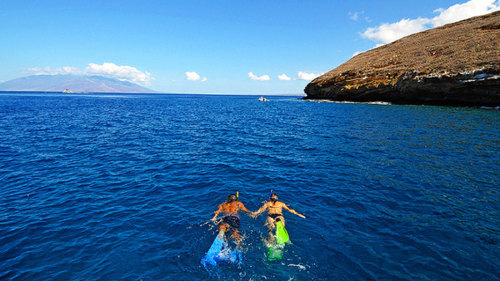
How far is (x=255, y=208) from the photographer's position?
37.3 feet

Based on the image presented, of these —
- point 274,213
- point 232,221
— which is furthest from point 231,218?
point 274,213

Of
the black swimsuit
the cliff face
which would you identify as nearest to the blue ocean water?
the black swimsuit

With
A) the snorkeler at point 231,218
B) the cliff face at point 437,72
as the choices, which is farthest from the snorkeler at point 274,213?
the cliff face at point 437,72

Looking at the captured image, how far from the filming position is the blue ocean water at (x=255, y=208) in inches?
289

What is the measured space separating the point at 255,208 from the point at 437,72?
57487mm

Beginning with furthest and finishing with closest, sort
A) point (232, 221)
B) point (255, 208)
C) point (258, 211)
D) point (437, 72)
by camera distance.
Answer: point (437, 72) < point (255, 208) < point (258, 211) < point (232, 221)

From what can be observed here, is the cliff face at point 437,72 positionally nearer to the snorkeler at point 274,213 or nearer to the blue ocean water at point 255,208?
the blue ocean water at point 255,208

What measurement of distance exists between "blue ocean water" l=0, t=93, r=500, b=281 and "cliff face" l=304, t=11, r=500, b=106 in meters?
31.6

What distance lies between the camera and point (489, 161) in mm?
16109

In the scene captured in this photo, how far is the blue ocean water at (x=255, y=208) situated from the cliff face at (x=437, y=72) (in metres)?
31.6

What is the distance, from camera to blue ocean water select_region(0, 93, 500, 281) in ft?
24.0

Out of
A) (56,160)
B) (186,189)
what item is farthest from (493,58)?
(56,160)

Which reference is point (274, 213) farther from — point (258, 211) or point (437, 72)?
point (437, 72)

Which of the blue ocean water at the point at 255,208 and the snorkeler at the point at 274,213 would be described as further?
the snorkeler at the point at 274,213
